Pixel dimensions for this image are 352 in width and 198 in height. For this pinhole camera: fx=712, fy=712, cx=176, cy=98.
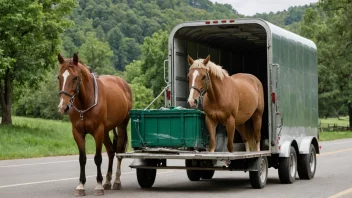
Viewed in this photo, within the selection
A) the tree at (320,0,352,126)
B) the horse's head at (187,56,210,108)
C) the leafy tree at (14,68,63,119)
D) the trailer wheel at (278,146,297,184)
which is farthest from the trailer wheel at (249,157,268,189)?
the leafy tree at (14,68,63,119)

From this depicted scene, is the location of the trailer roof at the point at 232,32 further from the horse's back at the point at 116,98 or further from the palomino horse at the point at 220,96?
the horse's back at the point at 116,98

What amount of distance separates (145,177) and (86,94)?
229 cm

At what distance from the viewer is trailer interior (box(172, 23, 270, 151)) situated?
15.1 m

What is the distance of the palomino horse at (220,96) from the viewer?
1275 cm

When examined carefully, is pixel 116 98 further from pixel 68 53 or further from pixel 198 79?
pixel 68 53

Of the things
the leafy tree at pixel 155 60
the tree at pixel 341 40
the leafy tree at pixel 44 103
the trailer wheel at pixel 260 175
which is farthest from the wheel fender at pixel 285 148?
the leafy tree at pixel 155 60

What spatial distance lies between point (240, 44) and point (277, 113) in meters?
3.49

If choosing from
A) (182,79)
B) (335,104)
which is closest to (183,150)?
(182,79)

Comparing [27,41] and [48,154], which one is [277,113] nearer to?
[48,154]

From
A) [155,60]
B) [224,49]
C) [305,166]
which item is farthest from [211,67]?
[155,60]

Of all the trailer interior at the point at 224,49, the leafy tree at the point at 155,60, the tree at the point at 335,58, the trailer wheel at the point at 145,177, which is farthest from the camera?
the leafy tree at the point at 155,60

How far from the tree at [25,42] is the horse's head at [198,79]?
20.6m

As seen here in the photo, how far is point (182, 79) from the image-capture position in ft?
50.5

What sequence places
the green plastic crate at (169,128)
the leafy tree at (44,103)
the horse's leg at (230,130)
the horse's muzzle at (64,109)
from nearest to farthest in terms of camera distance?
1. the horse's muzzle at (64,109)
2. the green plastic crate at (169,128)
3. the horse's leg at (230,130)
4. the leafy tree at (44,103)
